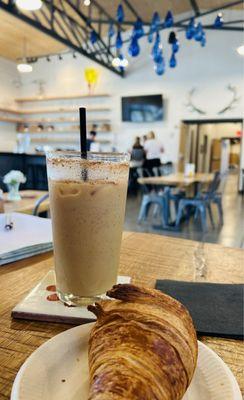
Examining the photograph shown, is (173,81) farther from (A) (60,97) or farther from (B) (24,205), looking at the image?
(B) (24,205)

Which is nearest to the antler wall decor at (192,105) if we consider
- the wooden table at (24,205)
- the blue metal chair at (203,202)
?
the blue metal chair at (203,202)

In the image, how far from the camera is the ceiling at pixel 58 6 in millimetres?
6531

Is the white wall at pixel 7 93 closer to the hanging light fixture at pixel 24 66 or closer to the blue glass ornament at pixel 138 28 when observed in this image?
the hanging light fixture at pixel 24 66

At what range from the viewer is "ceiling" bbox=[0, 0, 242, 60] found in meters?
6.53

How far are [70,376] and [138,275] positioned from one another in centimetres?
40

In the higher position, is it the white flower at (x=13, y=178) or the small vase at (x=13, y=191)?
the white flower at (x=13, y=178)

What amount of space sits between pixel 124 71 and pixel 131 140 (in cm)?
210

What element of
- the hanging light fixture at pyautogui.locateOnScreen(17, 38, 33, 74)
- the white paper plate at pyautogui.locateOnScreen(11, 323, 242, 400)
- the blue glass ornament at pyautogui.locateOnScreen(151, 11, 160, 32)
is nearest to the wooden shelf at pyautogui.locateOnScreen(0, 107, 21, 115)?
the hanging light fixture at pyautogui.locateOnScreen(17, 38, 33, 74)

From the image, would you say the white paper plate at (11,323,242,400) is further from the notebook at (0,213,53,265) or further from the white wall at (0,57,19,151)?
the white wall at (0,57,19,151)

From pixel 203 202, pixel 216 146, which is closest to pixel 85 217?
pixel 203 202

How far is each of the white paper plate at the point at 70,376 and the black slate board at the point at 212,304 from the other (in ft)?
0.40

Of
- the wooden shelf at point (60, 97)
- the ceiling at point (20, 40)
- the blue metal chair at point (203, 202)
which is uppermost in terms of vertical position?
the ceiling at point (20, 40)

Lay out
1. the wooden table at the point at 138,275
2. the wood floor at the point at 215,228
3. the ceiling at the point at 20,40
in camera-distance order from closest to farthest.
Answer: the wooden table at the point at 138,275
the wood floor at the point at 215,228
the ceiling at the point at 20,40

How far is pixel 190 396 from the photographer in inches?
15.0
